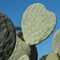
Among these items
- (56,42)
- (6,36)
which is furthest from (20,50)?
(6,36)

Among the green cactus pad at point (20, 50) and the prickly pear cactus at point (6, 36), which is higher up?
the prickly pear cactus at point (6, 36)

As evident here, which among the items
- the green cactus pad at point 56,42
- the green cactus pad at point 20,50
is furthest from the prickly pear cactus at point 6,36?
the green cactus pad at point 56,42

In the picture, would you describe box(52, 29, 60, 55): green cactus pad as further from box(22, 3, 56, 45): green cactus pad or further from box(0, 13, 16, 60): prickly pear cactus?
box(0, 13, 16, 60): prickly pear cactus

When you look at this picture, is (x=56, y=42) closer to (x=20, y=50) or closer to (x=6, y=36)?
(x=20, y=50)

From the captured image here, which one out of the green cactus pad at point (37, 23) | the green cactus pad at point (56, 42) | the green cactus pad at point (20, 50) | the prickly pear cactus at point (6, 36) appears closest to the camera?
the prickly pear cactus at point (6, 36)

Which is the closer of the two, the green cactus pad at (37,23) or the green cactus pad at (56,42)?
the green cactus pad at (37,23)

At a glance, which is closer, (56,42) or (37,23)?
(37,23)

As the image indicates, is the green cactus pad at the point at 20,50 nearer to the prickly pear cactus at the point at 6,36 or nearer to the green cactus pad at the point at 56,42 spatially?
the green cactus pad at the point at 56,42
